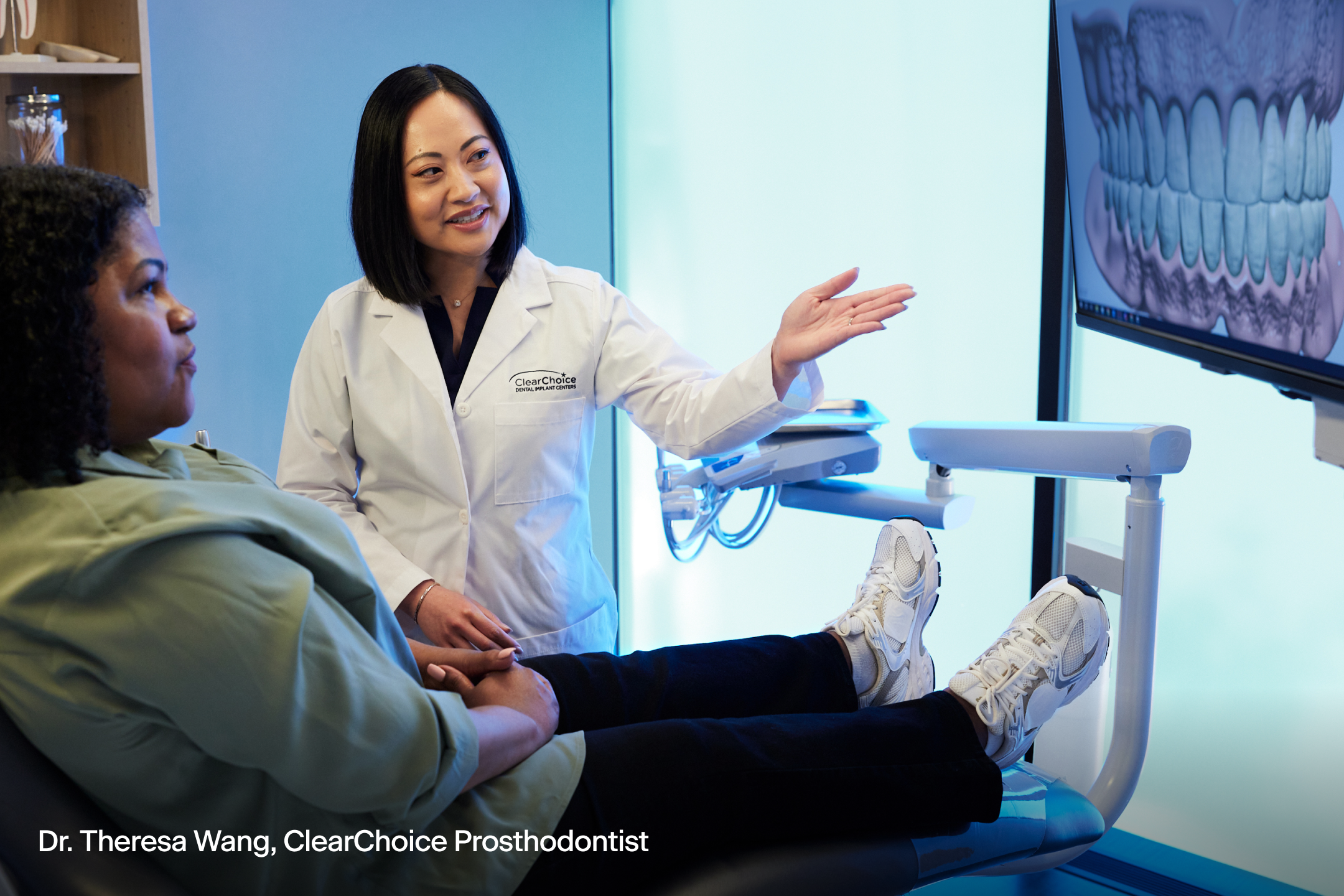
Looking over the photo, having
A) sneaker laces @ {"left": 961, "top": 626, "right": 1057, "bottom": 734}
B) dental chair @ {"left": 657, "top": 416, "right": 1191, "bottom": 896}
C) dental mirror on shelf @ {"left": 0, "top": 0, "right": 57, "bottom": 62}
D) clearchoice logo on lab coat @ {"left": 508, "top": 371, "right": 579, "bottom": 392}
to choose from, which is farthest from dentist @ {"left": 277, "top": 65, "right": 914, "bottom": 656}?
dental mirror on shelf @ {"left": 0, "top": 0, "right": 57, "bottom": 62}

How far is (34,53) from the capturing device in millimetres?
1939

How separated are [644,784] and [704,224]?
189 centimetres

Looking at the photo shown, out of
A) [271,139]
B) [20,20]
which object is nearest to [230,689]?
[20,20]

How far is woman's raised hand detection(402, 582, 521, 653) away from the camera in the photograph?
1.49 metres

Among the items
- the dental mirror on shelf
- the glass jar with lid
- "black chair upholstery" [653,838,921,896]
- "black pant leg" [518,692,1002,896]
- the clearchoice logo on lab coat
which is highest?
the dental mirror on shelf

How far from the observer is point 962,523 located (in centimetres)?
166

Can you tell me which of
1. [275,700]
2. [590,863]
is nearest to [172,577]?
[275,700]

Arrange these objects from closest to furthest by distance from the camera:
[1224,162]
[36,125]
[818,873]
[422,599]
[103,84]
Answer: [818,873], [1224,162], [422,599], [36,125], [103,84]

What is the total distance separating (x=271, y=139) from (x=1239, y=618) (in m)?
2.20

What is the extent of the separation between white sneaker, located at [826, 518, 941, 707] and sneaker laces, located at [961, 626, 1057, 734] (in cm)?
13

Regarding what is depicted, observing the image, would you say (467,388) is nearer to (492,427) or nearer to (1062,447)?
(492,427)

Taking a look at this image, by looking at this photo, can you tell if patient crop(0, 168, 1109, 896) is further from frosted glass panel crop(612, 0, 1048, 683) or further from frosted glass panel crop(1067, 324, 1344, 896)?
frosted glass panel crop(612, 0, 1048, 683)

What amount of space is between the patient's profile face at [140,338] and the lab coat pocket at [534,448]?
2.41 feet

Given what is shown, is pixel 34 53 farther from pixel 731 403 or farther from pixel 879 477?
pixel 879 477
